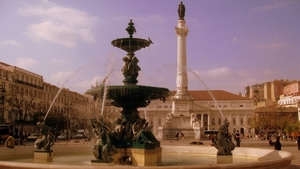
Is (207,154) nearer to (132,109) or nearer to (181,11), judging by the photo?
(132,109)

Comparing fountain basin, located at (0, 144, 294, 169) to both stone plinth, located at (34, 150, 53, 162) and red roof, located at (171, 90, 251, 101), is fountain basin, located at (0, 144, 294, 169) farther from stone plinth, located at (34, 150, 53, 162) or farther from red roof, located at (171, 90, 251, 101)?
red roof, located at (171, 90, 251, 101)

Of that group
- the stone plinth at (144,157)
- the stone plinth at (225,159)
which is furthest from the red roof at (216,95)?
the stone plinth at (144,157)

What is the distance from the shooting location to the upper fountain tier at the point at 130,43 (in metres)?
16.0

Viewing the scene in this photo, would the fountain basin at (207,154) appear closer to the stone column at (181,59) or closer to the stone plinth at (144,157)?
the stone plinth at (144,157)

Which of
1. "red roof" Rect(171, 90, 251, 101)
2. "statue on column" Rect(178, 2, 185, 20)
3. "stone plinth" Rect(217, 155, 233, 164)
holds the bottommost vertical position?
"stone plinth" Rect(217, 155, 233, 164)

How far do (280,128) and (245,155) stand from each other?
6666 cm

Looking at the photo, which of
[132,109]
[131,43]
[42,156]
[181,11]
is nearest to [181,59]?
[181,11]

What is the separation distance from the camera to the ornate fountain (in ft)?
45.7

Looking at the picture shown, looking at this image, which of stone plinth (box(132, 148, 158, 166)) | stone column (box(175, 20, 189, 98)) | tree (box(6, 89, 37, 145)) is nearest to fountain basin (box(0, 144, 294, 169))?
stone plinth (box(132, 148, 158, 166))

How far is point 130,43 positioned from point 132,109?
2815 millimetres

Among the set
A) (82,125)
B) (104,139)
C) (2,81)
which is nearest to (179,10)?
(82,125)

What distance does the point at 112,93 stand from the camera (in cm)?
1495

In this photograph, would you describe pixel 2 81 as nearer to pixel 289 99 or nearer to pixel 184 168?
pixel 184 168

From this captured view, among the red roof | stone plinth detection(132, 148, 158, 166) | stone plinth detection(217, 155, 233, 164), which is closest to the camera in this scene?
stone plinth detection(132, 148, 158, 166)
